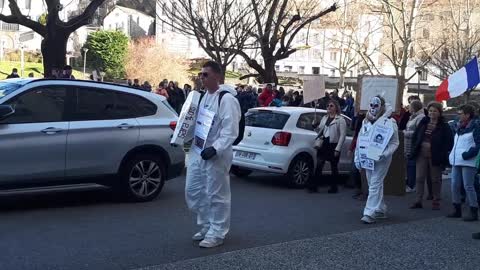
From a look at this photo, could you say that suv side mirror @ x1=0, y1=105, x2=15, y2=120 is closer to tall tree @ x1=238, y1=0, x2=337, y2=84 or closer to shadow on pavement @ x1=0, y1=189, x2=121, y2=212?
shadow on pavement @ x1=0, y1=189, x2=121, y2=212

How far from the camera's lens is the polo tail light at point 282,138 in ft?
38.7

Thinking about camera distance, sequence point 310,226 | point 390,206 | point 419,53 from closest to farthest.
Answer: point 310,226 < point 390,206 < point 419,53

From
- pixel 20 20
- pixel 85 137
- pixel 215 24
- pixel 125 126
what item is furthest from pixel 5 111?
pixel 215 24

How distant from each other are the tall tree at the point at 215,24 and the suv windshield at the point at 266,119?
8458 mm

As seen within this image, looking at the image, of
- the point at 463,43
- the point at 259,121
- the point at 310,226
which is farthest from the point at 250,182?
the point at 463,43

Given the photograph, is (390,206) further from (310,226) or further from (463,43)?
(463,43)

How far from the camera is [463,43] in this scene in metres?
43.4

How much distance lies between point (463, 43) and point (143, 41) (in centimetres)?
2370

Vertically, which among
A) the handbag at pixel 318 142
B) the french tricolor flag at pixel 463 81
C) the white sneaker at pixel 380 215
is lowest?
the white sneaker at pixel 380 215

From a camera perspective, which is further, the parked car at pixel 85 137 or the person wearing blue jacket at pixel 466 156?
the person wearing blue jacket at pixel 466 156

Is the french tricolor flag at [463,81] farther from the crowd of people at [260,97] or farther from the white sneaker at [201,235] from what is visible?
the crowd of people at [260,97]

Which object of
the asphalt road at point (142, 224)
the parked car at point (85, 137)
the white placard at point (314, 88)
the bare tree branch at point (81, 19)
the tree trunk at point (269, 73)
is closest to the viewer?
the asphalt road at point (142, 224)

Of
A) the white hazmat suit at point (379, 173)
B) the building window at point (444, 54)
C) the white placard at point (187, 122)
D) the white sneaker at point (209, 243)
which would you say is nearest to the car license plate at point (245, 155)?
the white hazmat suit at point (379, 173)

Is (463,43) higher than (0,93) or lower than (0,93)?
higher
